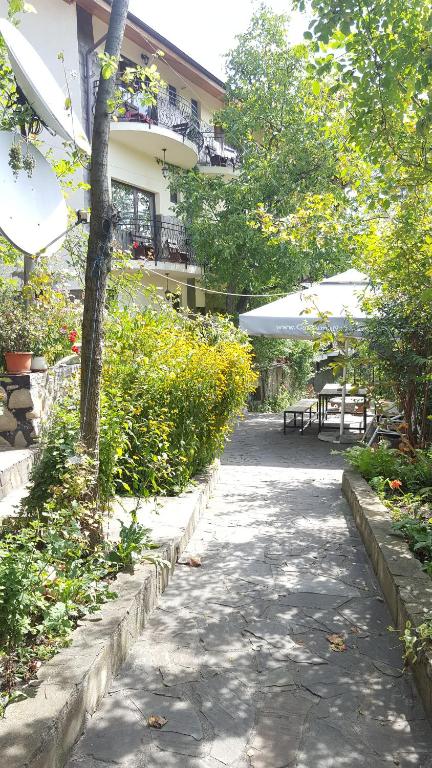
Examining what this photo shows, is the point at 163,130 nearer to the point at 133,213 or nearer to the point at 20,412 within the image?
the point at 133,213

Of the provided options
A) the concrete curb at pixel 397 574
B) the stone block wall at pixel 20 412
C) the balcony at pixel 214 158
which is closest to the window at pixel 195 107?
the balcony at pixel 214 158

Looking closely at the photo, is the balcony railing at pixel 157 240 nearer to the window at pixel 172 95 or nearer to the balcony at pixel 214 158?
the balcony at pixel 214 158

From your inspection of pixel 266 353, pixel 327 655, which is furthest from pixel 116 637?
pixel 266 353

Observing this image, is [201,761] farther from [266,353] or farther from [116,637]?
[266,353]

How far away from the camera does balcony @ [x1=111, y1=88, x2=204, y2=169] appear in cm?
1664

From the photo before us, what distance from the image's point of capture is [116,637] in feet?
10.5

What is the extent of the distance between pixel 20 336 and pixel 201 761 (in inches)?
238

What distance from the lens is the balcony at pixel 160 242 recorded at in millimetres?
17953

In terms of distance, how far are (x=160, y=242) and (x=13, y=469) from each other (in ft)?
46.7

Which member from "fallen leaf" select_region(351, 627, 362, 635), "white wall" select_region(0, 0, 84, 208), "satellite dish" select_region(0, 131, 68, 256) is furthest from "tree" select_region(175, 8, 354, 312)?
"fallen leaf" select_region(351, 627, 362, 635)

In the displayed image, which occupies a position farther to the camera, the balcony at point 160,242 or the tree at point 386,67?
the balcony at point 160,242

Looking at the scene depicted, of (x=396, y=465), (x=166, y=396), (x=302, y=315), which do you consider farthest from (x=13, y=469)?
(x=302, y=315)

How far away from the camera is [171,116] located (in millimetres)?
18766

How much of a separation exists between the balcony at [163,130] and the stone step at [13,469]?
11.5 meters
